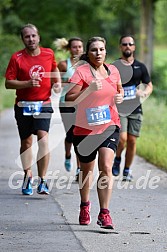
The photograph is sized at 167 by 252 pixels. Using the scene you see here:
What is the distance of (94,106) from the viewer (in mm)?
8586

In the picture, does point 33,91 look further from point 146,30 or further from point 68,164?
point 146,30

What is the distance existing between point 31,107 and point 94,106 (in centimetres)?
227

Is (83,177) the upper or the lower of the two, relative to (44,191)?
upper

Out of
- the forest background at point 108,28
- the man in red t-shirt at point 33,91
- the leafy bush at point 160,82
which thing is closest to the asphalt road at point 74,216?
the man in red t-shirt at point 33,91

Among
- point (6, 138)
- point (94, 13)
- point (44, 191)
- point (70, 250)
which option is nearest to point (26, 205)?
point (44, 191)

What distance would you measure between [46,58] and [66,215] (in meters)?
2.41

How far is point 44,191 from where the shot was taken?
35.2ft

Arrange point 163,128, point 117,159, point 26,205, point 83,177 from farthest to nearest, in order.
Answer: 1. point 163,128
2. point 117,159
3. point 26,205
4. point 83,177

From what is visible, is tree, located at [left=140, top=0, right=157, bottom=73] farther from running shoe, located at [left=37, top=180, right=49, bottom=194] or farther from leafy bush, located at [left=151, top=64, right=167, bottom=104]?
running shoe, located at [left=37, top=180, right=49, bottom=194]

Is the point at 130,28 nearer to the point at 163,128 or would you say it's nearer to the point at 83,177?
the point at 163,128

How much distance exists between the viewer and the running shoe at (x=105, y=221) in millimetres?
8344

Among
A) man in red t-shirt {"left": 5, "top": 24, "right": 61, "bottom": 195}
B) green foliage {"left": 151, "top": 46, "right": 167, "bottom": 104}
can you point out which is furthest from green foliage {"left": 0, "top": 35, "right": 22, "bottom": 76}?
man in red t-shirt {"left": 5, "top": 24, "right": 61, "bottom": 195}

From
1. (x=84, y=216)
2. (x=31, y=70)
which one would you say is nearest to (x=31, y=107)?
(x=31, y=70)

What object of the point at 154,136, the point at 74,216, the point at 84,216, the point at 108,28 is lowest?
the point at 108,28
